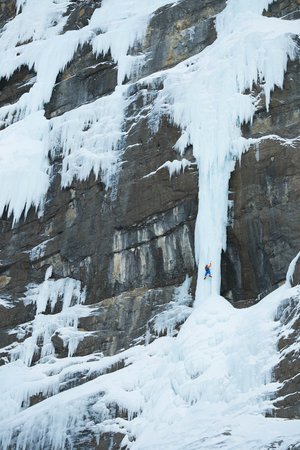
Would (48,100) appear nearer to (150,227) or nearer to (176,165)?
(176,165)

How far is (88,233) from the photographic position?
28328 mm

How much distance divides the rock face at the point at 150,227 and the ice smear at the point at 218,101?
16.8 inches

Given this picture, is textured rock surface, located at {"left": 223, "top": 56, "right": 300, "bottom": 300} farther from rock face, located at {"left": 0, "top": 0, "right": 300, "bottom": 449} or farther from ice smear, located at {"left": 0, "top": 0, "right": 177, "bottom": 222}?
ice smear, located at {"left": 0, "top": 0, "right": 177, "bottom": 222}

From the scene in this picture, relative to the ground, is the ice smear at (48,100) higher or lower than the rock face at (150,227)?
higher

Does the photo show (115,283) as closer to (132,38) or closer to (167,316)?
(167,316)

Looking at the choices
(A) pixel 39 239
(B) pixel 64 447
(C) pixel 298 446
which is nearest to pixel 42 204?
(A) pixel 39 239

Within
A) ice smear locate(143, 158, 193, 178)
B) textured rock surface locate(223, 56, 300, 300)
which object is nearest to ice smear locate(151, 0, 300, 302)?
ice smear locate(143, 158, 193, 178)

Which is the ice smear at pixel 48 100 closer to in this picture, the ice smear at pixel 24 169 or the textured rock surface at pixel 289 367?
the ice smear at pixel 24 169

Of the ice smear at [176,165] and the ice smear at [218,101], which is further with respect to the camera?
the ice smear at [176,165]

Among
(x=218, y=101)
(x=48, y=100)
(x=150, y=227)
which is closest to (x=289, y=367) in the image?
(x=150, y=227)

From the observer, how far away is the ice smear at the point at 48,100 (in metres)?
29.8

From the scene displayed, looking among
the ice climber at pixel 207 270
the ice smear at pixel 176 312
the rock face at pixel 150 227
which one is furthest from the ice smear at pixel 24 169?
the ice climber at pixel 207 270

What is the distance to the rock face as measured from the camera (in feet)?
82.4

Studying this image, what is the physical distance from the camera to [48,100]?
3409 cm
